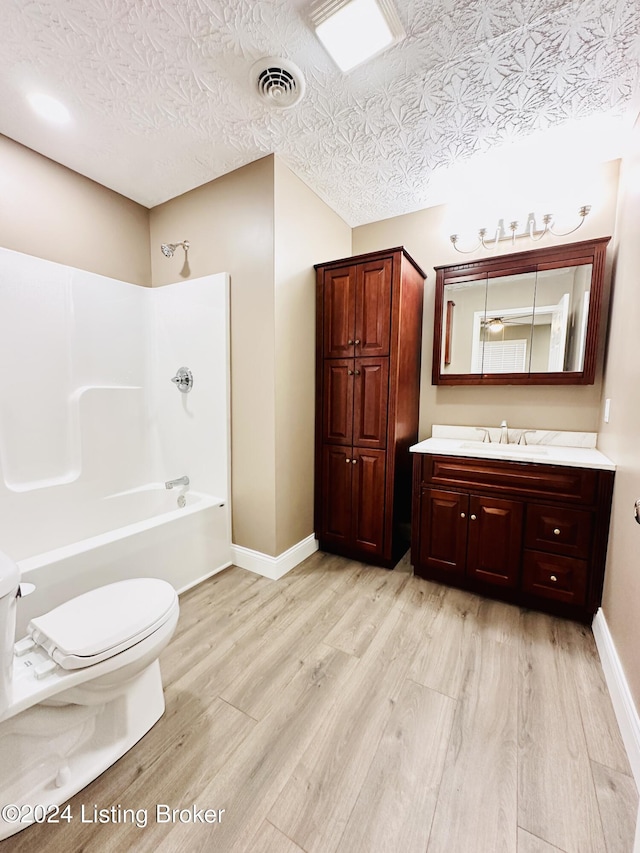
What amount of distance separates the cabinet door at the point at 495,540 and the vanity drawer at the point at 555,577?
57mm

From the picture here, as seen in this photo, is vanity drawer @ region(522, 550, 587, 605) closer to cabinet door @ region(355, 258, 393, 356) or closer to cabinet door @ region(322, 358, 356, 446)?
cabinet door @ region(322, 358, 356, 446)

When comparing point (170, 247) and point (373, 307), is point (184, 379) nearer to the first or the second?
point (170, 247)

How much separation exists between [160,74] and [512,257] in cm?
213

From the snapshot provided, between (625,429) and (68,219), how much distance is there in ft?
11.0

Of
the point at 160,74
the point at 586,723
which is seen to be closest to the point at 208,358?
the point at 160,74

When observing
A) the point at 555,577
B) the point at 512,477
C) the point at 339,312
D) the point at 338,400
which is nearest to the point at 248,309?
the point at 339,312

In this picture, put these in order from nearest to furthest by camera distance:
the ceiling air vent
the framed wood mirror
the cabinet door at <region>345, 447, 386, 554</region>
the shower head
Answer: the ceiling air vent, the framed wood mirror, the cabinet door at <region>345, 447, 386, 554</region>, the shower head

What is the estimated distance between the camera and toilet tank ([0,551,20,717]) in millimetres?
853

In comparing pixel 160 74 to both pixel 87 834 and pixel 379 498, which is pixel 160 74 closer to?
pixel 379 498

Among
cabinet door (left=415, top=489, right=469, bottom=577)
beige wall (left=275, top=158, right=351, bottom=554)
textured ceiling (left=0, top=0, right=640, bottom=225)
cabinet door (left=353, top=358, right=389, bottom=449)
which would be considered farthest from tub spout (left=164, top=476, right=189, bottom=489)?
textured ceiling (left=0, top=0, right=640, bottom=225)

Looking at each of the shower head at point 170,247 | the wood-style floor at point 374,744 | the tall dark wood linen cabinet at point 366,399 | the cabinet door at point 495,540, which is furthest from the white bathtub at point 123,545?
the shower head at point 170,247

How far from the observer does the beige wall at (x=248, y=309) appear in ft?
6.85

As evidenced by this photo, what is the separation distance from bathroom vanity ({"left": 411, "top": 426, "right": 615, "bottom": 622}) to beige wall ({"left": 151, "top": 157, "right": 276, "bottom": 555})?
990 millimetres

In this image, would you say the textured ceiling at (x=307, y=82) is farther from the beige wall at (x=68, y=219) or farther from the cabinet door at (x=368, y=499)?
the cabinet door at (x=368, y=499)
